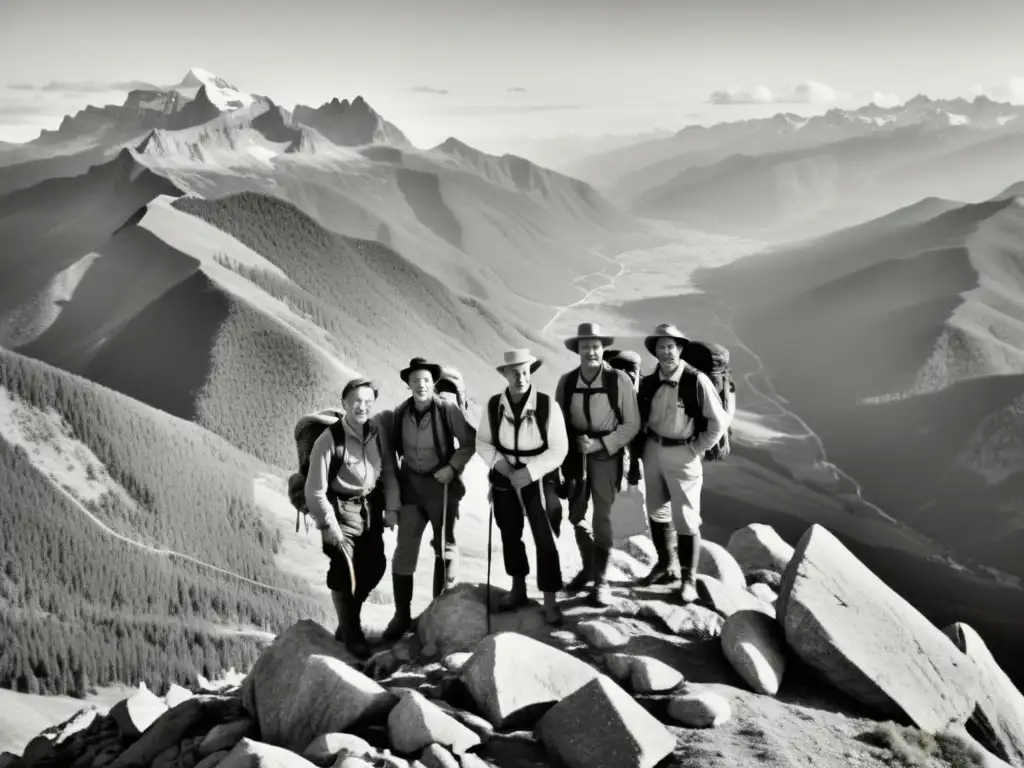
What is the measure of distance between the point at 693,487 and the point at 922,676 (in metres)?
4.00

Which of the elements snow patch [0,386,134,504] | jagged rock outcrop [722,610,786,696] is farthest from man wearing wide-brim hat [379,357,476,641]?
snow patch [0,386,134,504]

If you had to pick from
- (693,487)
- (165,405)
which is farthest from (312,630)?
(165,405)

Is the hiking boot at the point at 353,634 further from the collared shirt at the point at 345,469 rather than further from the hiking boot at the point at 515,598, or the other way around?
the hiking boot at the point at 515,598

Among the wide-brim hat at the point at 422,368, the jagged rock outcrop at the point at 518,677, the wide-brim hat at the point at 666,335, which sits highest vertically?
the wide-brim hat at the point at 666,335

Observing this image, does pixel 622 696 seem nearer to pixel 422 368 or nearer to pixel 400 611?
pixel 400 611

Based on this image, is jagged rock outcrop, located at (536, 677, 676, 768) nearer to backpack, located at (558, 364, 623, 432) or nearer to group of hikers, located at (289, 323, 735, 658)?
group of hikers, located at (289, 323, 735, 658)

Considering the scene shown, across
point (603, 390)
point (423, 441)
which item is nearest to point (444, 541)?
point (423, 441)

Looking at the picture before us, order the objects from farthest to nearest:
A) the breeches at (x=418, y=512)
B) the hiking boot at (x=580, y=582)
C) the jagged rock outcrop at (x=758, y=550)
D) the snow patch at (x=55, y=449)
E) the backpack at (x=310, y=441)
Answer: the snow patch at (x=55, y=449) < the jagged rock outcrop at (x=758, y=550) < the hiking boot at (x=580, y=582) < the breeches at (x=418, y=512) < the backpack at (x=310, y=441)

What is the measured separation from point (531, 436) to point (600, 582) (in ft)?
9.94

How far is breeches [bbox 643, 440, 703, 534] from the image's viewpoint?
41.3 ft

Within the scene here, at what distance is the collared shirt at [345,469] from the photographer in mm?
11336

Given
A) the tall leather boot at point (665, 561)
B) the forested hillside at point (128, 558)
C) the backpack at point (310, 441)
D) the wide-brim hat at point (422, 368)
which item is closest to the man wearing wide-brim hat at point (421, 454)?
the wide-brim hat at point (422, 368)

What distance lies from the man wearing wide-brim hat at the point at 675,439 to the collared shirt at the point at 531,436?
1.63 meters

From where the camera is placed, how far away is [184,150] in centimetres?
19750
